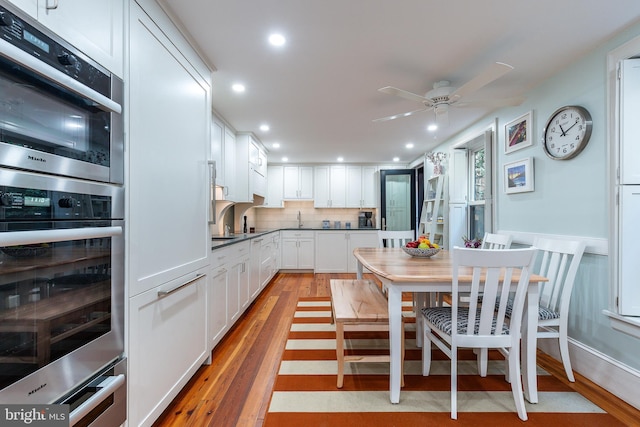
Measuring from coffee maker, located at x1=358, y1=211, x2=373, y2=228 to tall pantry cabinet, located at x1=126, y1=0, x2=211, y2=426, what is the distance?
4347 mm

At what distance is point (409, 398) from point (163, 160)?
6.77 feet

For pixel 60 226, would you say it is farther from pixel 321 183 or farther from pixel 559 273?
pixel 321 183

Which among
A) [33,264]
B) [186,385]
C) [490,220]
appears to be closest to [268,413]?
[186,385]

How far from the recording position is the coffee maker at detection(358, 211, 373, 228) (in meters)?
5.93

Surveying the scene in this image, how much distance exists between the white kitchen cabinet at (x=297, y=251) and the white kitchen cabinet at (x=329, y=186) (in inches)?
32.0

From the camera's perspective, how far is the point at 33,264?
0.84m

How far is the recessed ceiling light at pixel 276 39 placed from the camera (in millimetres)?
1752

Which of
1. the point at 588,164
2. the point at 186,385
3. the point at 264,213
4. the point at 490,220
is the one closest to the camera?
the point at 186,385

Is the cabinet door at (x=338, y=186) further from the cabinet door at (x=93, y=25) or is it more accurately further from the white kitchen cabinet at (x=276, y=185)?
the cabinet door at (x=93, y=25)

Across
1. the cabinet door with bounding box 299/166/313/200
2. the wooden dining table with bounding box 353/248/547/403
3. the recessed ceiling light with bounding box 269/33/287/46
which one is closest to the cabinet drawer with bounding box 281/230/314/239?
the cabinet door with bounding box 299/166/313/200

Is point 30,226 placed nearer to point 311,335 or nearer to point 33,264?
point 33,264

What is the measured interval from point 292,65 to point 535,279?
7.31ft

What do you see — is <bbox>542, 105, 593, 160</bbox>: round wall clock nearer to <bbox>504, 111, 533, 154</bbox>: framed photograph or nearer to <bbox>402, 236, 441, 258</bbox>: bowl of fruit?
<bbox>504, 111, 533, 154</bbox>: framed photograph

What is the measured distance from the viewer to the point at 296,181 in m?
5.82
